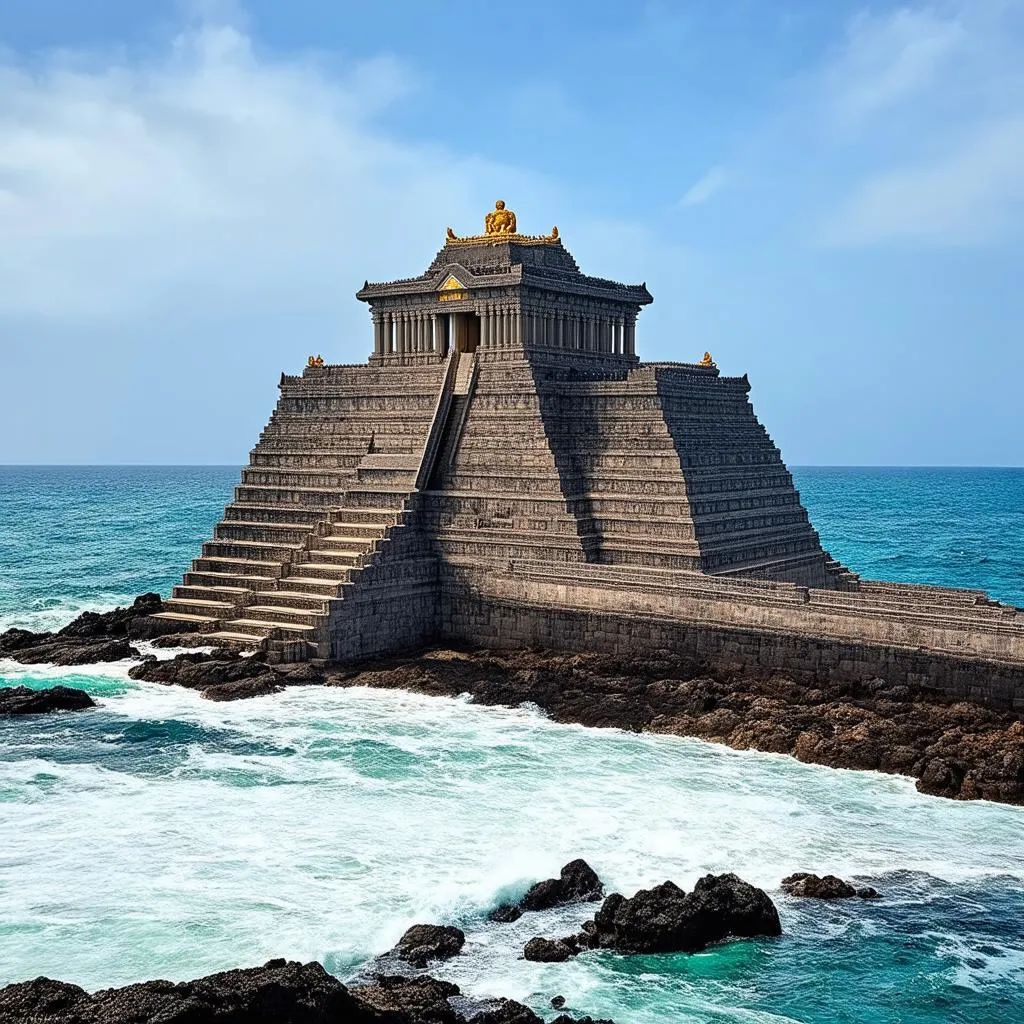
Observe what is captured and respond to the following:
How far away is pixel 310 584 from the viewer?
5191 centimetres

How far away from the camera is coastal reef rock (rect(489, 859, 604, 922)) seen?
2728 cm

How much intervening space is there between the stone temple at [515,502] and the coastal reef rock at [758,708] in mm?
1511

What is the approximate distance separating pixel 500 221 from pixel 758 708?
28025 mm

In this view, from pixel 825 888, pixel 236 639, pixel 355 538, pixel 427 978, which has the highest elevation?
pixel 355 538

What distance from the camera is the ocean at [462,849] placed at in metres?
24.4

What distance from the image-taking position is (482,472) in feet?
177

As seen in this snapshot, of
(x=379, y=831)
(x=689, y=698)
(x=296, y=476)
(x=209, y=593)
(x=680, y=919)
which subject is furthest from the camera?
(x=296, y=476)

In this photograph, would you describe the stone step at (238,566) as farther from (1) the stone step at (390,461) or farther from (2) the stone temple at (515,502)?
(1) the stone step at (390,461)

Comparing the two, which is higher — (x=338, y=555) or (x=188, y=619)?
(x=338, y=555)

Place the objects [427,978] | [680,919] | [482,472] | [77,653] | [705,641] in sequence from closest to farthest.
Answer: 1. [427,978]
2. [680,919]
3. [705,641]
4. [77,653]
5. [482,472]

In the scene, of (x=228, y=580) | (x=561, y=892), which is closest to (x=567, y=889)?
(x=561, y=892)

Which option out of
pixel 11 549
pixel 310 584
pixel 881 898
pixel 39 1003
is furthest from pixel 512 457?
pixel 11 549

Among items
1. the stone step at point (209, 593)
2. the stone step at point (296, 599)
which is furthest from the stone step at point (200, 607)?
the stone step at point (296, 599)

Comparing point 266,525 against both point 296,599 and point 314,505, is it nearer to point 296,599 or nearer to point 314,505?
point 314,505
